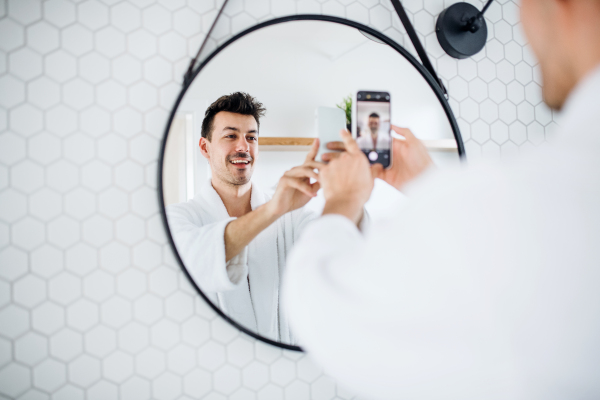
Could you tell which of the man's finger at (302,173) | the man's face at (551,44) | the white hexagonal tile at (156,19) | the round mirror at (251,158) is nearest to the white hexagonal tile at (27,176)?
the round mirror at (251,158)

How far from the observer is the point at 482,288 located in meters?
0.33

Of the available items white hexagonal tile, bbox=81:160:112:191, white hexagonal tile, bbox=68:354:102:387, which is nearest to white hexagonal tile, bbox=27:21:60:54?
white hexagonal tile, bbox=81:160:112:191

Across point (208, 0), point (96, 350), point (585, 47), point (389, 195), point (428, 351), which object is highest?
point (208, 0)

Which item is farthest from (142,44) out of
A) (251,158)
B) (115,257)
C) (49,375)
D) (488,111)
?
(488,111)

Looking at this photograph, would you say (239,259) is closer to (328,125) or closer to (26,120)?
(328,125)

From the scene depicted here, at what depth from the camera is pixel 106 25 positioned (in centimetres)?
68

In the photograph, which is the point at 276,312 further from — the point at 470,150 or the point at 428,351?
the point at 470,150

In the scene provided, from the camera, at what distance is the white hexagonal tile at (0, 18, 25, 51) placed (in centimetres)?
65

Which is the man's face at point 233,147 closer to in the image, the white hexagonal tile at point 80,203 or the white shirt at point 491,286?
the white hexagonal tile at point 80,203

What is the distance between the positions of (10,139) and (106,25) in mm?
262

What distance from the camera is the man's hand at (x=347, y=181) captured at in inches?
21.2

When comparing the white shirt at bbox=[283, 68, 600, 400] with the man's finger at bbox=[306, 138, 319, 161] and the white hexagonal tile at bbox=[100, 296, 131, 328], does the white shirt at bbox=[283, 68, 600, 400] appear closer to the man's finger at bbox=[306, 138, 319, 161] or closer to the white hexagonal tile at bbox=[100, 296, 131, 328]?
the man's finger at bbox=[306, 138, 319, 161]

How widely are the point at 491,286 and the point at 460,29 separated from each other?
69 centimetres

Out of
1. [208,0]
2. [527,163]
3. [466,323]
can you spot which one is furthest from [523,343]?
[208,0]
